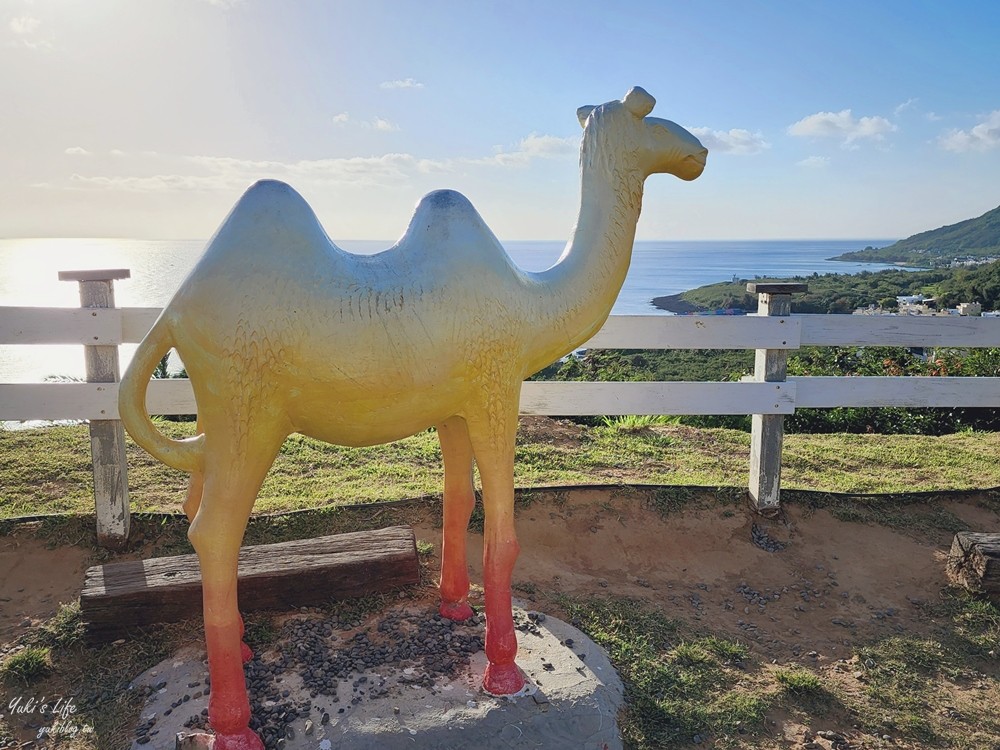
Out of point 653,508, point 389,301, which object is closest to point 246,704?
point 389,301

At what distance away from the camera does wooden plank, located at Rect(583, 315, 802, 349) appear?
481 cm

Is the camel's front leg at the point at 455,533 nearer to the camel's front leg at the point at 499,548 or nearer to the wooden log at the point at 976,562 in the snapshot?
the camel's front leg at the point at 499,548

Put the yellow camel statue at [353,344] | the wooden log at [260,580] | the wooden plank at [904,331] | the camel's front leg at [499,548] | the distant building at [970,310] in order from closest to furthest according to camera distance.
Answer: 1. the yellow camel statue at [353,344]
2. the camel's front leg at [499,548]
3. the wooden log at [260,580]
4. the wooden plank at [904,331]
5. the distant building at [970,310]

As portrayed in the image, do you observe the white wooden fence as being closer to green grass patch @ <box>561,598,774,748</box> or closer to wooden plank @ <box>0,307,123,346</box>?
wooden plank @ <box>0,307,123,346</box>

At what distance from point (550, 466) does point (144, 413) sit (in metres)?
3.61

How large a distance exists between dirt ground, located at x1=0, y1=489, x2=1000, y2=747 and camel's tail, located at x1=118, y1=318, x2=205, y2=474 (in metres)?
1.90

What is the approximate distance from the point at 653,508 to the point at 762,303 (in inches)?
66.8

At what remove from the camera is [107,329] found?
171 inches

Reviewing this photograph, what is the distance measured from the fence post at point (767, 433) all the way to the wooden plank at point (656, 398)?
11 centimetres

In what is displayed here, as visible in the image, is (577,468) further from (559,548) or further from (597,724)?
(597,724)

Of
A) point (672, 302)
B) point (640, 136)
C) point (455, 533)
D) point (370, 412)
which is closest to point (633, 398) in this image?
point (455, 533)

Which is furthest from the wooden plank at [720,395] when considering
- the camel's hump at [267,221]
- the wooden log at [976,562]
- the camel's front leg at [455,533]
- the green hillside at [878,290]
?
the green hillside at [878,290]

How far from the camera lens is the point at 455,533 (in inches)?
142

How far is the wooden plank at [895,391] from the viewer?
5.08 meters
